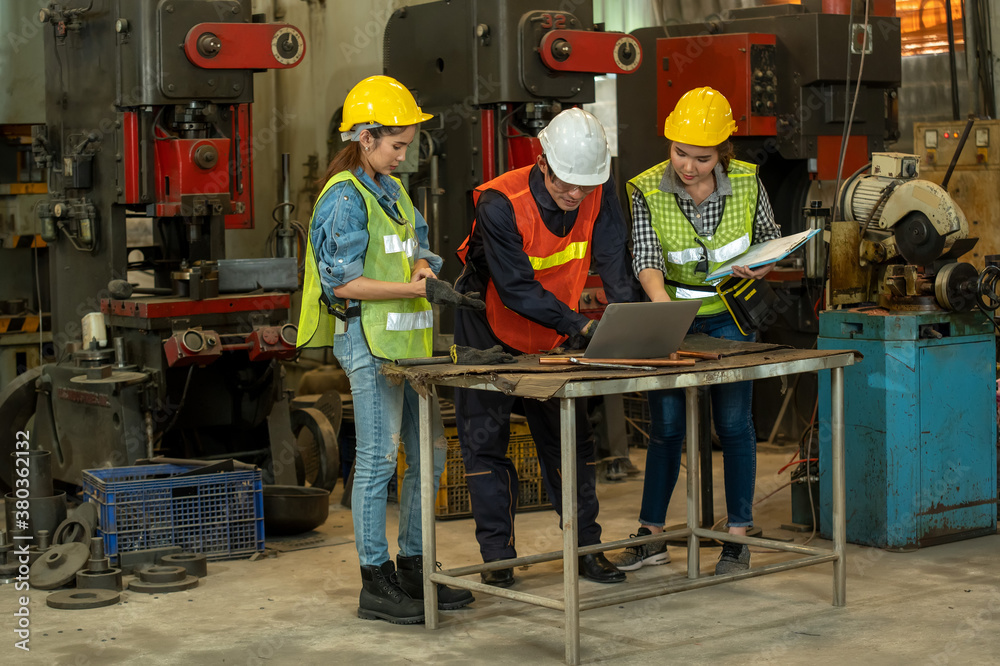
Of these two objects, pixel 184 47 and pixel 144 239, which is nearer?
pixel 184 47

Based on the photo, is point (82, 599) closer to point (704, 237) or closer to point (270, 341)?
point (270, 341)

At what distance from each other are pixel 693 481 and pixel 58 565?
2048 mm

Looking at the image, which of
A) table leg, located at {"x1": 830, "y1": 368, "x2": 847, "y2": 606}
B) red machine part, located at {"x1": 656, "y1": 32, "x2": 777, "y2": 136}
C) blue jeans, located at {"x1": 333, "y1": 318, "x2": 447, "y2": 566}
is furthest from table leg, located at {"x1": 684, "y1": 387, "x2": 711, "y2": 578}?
red machine part, located at {"x1": 656, "y1": 32, "x2": 777, "y2": 136}

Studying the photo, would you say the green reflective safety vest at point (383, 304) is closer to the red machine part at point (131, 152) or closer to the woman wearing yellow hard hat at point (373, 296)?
the woman wearing yellow hard hat at point (373, 296)

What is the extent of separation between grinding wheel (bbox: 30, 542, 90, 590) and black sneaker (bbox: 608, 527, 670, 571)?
1.72 m

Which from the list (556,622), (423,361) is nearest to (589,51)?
(423,361)

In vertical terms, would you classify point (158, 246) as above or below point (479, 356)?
above

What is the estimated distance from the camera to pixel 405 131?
11.6ft

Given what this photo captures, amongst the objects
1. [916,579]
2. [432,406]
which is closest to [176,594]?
[432,406]

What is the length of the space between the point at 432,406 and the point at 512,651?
69cm

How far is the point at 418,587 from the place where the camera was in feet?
12.2

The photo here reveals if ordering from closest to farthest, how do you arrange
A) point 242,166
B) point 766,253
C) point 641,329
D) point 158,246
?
point 641,329 → point 766,253 → point 242,166 → point 158,246

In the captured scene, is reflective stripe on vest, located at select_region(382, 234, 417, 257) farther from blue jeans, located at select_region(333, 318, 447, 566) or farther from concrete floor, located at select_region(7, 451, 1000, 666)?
concrete floor, located at select_region(7, 451, 1000, 666)

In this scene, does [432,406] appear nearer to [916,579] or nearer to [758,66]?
[916,579]
